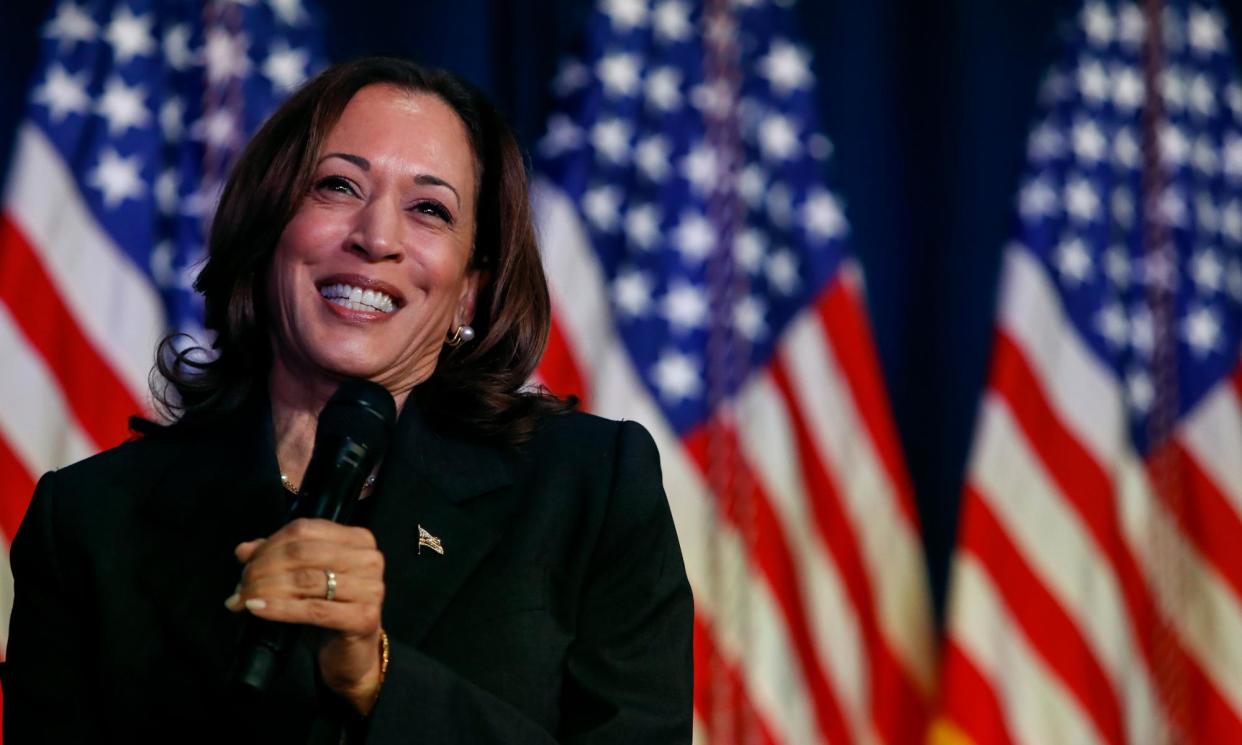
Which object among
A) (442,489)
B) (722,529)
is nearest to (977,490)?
(722,529)

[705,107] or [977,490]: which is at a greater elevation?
[705,107]

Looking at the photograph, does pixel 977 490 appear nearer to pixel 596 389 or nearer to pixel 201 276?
pixel 596 389

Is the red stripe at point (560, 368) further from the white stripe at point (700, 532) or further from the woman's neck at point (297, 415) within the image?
the woman's neck at point (297, 415)

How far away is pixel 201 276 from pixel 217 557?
1.18ft

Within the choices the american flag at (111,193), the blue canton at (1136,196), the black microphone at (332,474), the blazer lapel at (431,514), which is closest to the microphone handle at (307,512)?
the black microphone at (332,474)

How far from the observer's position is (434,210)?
1597 millimetres

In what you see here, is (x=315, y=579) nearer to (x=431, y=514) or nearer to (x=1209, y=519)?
(x=431, y=514)

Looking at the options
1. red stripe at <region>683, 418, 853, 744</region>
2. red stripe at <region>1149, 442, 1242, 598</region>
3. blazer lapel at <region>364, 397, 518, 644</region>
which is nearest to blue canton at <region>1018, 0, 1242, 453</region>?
red stripe at <region>1149, 442, 1242, 598</region>

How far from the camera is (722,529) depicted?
3.13 m

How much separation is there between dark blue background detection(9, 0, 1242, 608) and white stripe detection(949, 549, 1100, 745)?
120 mm

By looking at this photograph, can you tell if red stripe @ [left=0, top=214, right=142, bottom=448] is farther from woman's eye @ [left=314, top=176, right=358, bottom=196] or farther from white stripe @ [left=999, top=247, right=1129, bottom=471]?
white stripe @ [left=999, top=247, right=1129, bottom=471]

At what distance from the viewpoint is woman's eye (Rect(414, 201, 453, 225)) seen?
1.59 meters

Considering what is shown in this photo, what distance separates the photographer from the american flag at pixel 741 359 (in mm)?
3117

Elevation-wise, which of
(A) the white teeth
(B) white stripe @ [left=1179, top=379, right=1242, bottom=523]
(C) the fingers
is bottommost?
(B) white stripe @ [left=1179, top=379, right=1242, bottom=523]
